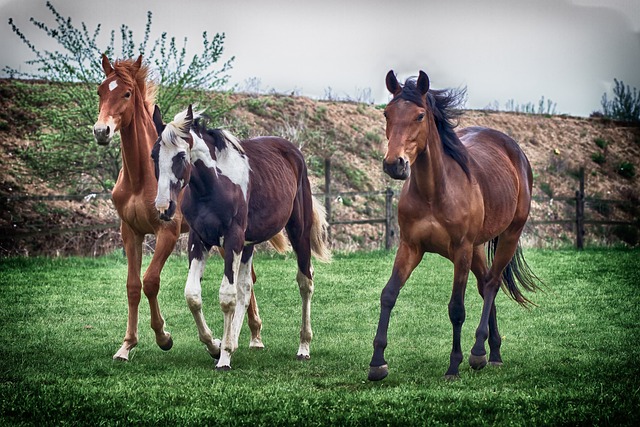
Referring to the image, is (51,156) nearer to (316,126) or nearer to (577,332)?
(577,332)

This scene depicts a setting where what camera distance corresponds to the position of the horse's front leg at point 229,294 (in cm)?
759

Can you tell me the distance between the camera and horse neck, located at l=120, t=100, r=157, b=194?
821 cm

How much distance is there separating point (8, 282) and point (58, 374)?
6.73 metres

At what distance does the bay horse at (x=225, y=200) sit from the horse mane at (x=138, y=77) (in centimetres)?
88

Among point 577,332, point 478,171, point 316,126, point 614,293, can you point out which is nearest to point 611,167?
point 316,126

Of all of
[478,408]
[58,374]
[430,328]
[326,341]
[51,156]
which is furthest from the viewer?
[51,156]

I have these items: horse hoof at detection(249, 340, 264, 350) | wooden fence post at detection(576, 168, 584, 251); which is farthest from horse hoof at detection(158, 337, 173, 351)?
wooden fence post at detection(576, 168, 584, 251)

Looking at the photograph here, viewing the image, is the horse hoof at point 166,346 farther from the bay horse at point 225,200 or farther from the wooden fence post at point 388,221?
the wooden fence post at point 388,221

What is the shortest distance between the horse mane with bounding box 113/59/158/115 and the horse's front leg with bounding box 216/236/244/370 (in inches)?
78.9

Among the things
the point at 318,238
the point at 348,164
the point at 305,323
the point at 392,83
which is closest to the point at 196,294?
the point at 305,323

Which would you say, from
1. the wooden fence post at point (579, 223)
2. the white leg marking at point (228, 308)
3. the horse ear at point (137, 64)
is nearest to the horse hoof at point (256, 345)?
the white leg marking at point (228, 308)

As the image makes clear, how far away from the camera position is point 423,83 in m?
6.87

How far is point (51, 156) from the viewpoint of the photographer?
1789 centimetres

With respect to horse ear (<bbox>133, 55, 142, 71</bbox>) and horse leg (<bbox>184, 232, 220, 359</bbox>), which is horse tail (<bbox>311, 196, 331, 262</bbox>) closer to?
horse leg (<bbox>184, 232, 220, 359</bbox>)
